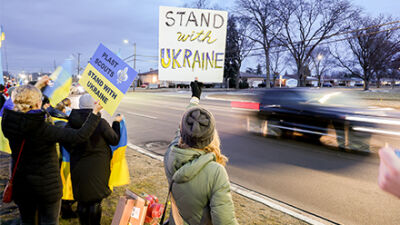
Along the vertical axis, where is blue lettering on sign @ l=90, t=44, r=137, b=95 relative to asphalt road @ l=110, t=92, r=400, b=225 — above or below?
above

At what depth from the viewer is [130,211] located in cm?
252

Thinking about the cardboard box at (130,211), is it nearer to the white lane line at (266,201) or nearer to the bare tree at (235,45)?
the white lane line at (266,201)

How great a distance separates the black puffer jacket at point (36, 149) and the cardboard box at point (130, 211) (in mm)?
608

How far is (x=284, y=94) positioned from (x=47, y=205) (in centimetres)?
723

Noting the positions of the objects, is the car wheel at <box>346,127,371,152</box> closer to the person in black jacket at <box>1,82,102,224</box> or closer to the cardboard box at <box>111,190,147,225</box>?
the cardboard box at <box>111,190,147,225</box>

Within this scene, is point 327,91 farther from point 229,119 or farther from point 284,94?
point 229,119

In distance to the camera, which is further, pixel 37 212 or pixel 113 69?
pixel 113 69

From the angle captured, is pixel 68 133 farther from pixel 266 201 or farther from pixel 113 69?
pixel 266 201

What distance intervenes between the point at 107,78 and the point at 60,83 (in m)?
1.13

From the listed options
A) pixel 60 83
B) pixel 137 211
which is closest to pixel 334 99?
pixel 137 211

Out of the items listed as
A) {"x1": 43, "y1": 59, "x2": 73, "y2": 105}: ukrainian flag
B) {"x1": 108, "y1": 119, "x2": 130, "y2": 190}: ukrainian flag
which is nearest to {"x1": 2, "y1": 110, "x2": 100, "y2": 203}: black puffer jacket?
{"x1": 108, "y1": 119, "x2": 130, "y2": 190}: ukrainian flag

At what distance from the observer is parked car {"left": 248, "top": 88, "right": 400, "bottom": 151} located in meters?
6.20

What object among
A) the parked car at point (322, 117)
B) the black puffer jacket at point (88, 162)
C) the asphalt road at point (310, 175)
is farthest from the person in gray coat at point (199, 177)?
the parked car at point (322, 117)

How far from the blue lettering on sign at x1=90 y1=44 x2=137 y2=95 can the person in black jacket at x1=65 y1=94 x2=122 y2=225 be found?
1.11ft
